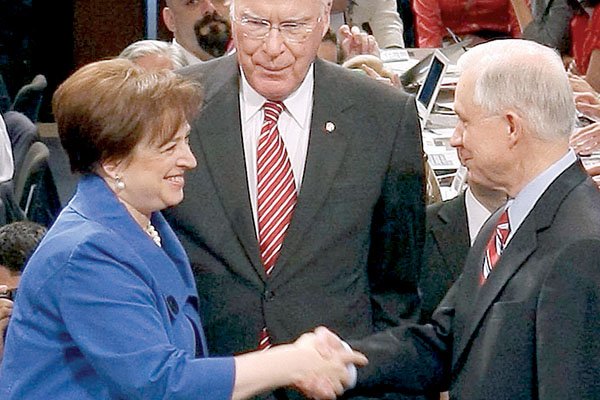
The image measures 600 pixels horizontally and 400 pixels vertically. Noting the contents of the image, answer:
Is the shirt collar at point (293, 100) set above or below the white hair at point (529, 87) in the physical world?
below

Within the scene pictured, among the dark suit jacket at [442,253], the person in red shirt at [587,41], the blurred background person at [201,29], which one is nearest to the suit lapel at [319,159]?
the dark suit jacket at [442,253]

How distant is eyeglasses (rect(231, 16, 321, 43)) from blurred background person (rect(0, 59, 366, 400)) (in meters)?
0.26

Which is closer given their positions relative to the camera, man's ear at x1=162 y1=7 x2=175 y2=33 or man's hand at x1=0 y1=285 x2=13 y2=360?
man's hand at x1=0 y1=285 x2=13 y2=360

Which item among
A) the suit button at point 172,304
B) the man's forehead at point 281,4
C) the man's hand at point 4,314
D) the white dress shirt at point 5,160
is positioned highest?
the man's forehead at point 281,4

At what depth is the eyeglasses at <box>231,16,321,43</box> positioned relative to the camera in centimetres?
274

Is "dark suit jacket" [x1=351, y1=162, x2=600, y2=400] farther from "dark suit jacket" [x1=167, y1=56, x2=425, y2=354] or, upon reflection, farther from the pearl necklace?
the pearl necklace

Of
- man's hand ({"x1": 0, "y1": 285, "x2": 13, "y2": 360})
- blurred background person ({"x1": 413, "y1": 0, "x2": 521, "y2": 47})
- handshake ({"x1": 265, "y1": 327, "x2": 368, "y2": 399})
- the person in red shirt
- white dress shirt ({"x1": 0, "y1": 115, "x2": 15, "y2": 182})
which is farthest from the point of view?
blurred background person ({"x1": 413, "y1": 0, "x2": 521, "y2": 47})

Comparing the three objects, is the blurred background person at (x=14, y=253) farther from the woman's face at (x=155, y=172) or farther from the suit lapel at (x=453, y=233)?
the woman's face at (x=155, y=172)

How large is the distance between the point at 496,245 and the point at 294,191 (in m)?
0.48

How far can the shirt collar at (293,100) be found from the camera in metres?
2.84

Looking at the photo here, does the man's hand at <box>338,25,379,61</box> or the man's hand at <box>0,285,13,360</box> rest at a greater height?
the man's hand at <box>338,25,379,61</box>

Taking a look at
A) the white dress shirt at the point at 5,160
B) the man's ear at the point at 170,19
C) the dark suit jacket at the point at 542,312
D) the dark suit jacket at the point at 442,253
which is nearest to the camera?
the dark suit jacket at the point at 542,312

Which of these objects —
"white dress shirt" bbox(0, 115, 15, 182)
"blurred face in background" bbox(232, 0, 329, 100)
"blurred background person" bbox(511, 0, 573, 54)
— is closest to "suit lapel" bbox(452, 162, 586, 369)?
"blurred face in background" bbox(232, 0, 329, 100)

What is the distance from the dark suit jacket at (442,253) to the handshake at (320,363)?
0.73 metres
